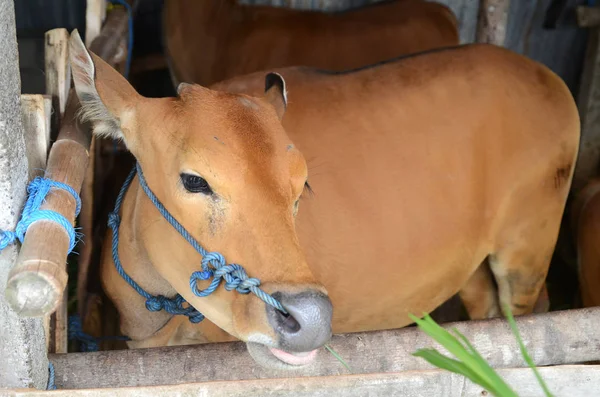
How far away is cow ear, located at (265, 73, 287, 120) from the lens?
2420 millimetres

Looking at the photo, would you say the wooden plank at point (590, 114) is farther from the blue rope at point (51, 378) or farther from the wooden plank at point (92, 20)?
the blue rope at point (51, 378)

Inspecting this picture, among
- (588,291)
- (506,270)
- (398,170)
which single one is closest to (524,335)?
(398,170)

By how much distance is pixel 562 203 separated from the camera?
Answer: 343 centimetres

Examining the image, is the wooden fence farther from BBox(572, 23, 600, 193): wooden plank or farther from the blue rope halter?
BBox(572, 23, 600, 193): wooden plank

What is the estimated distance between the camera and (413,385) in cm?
177

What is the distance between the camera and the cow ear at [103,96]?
6.54ft

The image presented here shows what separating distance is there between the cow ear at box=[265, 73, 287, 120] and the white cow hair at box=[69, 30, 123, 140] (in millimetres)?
567

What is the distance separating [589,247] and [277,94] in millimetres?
2635

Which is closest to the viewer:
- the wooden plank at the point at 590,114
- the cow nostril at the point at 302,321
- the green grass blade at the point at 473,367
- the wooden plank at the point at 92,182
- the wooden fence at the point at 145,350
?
the green grass blade at the point at 473,367

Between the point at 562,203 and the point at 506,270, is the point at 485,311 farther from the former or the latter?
the point at 562,203

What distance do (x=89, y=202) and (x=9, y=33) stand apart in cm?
131

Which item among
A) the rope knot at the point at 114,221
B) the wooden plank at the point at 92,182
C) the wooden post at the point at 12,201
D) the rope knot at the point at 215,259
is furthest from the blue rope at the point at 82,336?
the rope knot at the point at 215,259

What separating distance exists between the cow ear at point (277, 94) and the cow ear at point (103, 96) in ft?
1.69

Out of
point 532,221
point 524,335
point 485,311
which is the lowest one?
point 485,311
